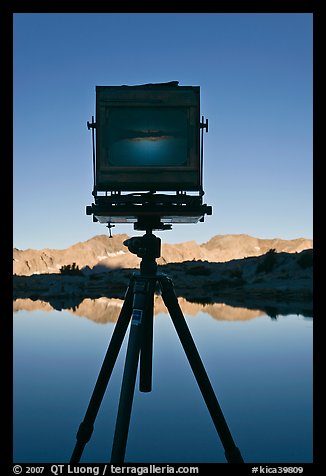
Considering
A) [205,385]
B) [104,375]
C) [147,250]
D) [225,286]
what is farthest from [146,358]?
[225,286]

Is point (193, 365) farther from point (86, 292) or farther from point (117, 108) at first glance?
point (86, 292)

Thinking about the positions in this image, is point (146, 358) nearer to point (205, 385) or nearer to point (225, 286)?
point (205, 385)

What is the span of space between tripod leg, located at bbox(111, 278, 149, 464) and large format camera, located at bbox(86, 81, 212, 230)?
0.68 meters

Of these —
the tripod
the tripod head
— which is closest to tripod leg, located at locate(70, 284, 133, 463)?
the tripod

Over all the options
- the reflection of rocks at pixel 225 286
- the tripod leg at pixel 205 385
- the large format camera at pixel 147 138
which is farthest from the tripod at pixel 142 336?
the reflection of rocks at pixel 225 286

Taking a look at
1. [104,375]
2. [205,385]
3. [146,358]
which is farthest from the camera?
[146,358]

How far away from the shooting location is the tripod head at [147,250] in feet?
10.6

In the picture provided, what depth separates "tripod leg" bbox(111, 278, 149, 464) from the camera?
9.07ft

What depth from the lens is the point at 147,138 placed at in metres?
3.02

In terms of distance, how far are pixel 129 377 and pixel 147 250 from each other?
821 millimetres

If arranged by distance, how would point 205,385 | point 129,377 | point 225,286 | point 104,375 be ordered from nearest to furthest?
point 129,377, point 205,385, point 104,375, point 225,286

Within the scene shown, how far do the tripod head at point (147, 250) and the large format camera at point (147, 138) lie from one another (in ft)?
1.11

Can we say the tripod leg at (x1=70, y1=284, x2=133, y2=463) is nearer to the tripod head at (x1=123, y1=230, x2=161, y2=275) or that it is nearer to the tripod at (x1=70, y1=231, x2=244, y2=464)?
the tripod at (x1=70, y1=231, x2=244, y2=464)
